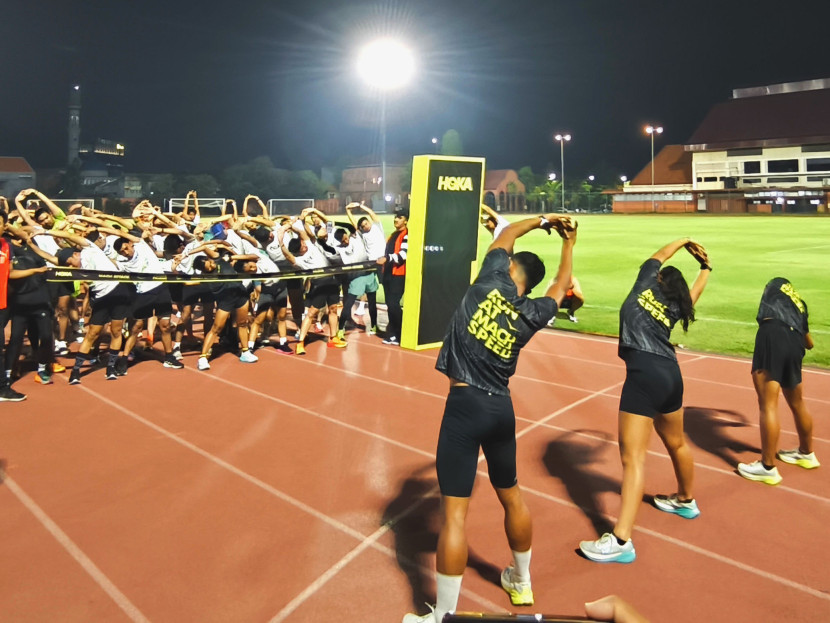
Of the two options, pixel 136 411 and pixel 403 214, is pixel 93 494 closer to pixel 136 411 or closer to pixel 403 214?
pixel 136 411

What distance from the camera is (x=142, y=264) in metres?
8.85

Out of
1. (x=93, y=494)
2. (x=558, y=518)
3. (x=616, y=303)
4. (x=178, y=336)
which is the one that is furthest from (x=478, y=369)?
(x=616, y=303)

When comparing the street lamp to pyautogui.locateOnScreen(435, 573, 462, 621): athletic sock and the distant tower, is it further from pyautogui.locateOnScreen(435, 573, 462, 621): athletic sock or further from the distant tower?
the distant tower

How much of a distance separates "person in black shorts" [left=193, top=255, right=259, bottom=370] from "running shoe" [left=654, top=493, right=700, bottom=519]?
6357 mm

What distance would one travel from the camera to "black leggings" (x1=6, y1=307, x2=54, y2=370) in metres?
7.97

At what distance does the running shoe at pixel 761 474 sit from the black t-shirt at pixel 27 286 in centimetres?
791

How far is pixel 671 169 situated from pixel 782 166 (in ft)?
50.2

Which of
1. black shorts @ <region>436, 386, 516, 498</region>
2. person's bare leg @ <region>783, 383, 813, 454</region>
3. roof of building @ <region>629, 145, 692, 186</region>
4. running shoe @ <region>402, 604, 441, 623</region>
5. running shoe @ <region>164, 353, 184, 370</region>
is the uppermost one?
roof of building @ <region>629, 145, 692, 186</region>

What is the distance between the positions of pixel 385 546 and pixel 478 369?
1.72 m

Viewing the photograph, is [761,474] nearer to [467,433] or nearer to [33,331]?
[467,433]

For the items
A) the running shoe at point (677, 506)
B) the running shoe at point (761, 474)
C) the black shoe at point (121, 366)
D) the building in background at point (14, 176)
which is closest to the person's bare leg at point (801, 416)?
the running shoe at point (761, 474)

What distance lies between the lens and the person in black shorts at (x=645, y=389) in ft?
14.0

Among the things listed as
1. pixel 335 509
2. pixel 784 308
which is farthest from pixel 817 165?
pixel 335 509

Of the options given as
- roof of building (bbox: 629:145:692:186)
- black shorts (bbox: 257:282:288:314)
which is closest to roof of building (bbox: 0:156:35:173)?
roof of building (bbox: 629:145:692:186)
